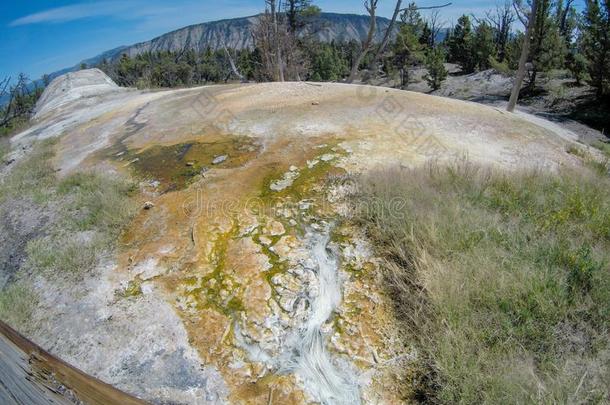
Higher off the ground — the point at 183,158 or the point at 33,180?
the point at 183,158

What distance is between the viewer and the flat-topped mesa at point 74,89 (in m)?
17.1

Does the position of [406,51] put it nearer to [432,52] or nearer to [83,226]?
[432,52]

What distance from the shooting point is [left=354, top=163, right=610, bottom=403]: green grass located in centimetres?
239

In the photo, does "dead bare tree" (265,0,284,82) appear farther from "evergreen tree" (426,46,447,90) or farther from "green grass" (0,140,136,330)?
"evergreen tree" (426,46,447,90)

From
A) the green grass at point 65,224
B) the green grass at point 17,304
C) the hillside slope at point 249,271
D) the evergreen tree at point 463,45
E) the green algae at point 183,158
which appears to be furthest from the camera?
the evergreen tree at point 463,45

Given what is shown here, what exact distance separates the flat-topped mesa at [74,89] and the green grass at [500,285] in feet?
57.3

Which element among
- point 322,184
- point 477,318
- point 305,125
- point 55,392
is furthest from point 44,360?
point 305,125

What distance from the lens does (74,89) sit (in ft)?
61.3

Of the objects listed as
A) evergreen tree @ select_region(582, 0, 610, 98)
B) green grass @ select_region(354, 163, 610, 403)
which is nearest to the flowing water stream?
green grass @ select_region(354, 163, 610, 403)

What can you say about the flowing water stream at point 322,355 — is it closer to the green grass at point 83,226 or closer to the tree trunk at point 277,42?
the green grass at point 83,226

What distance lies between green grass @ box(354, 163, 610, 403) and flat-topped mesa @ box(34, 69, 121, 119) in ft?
57.3

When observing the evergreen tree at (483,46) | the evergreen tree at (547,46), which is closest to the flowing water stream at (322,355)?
the evergreen tree at (547,46)

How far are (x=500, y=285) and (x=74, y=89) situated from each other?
21.3 metres

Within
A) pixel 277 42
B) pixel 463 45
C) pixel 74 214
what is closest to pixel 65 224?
pixel 74 214
